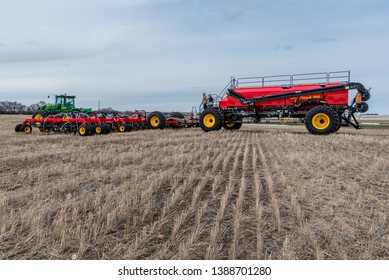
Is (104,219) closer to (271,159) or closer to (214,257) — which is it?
(214,257)

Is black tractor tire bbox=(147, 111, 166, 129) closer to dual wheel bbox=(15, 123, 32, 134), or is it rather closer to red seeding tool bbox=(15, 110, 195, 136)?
red seeding tool bbox=(15, 110, 195, 136)

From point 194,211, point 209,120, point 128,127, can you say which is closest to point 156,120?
point 128,127

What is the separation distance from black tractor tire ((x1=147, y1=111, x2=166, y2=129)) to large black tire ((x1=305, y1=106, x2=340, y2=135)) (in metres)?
7.93

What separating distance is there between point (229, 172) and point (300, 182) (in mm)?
1344

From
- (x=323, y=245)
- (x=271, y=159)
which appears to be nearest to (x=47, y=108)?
(x=271, y=159)

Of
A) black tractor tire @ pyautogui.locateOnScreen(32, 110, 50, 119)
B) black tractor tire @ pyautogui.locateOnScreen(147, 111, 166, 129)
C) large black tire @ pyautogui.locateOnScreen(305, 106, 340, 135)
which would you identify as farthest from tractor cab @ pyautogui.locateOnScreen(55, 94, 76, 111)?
large black tire @ pyautogui.locateOnScreen(305, 106, 340, 135)

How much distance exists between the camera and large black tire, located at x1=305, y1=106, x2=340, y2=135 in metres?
12.6

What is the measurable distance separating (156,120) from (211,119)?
3562 millimetres

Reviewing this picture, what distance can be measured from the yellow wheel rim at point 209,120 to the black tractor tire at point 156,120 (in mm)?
2761

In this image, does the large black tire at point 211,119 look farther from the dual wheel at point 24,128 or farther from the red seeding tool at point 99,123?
the dual wheel at point 24,128

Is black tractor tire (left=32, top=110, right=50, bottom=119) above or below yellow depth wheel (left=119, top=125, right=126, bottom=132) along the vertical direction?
above

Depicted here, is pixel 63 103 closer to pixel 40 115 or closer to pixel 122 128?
pixel 40 115

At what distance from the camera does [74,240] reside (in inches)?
114
